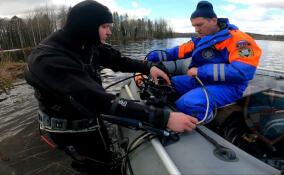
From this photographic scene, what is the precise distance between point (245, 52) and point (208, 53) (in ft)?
1.55

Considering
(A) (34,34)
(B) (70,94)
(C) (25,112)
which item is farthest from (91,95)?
(A) (34,34)

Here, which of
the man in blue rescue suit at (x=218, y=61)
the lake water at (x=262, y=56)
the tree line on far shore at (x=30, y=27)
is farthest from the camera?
the tree line on far shore at (x=30, y=27)

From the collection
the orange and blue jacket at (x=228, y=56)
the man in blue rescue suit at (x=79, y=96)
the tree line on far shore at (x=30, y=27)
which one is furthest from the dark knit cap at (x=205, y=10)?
the tree line on far shore at (x=30, y=27)

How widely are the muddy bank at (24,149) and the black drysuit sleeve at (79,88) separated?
2.07m

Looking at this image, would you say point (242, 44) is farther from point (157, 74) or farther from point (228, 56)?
point (157, 74)

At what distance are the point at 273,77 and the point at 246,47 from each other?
3.01ft

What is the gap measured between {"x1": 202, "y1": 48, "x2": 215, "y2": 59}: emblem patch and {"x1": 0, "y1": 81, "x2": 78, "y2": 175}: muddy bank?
2.76 m

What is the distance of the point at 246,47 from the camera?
6.69 ft

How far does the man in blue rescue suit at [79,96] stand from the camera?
4.13ft

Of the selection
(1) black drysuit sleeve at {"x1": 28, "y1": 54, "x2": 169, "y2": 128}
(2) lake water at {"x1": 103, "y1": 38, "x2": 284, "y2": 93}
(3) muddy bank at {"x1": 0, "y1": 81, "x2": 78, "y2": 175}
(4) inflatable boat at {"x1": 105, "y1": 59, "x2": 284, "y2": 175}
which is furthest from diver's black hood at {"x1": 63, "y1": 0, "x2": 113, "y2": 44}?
(2) lake water at {"x1": 103, "y1": 38, "x2": 284, "y2": 93}

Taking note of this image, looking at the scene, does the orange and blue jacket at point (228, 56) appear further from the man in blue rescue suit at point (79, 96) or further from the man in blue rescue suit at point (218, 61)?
the man in blue rescue suit at point (79, 96)

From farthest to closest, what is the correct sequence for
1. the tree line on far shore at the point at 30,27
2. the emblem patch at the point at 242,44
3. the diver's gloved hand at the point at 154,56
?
the tree line on far shore at the point at 30,27 → the diver's gloved hand at the point at 154,56 → the emblem patch at the point at 242,44

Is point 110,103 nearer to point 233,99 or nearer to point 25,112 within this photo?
point 233,99

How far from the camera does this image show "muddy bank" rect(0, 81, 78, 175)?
2811mm
